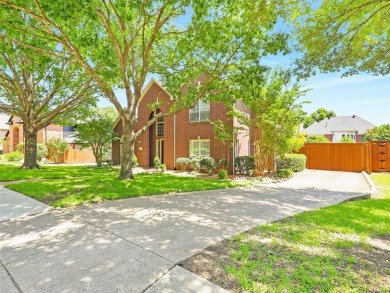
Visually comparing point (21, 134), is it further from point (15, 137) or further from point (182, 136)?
point (182, 136)

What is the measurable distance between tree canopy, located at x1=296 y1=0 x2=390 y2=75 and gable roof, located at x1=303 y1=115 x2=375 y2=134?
112 ft

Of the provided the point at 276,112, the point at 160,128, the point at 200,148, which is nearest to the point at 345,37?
the point at 276,112

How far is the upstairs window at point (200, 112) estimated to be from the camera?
18094mm

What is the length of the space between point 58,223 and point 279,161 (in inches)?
611

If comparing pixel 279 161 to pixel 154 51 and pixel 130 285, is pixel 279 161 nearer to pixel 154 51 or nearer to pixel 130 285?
pixel 154 51

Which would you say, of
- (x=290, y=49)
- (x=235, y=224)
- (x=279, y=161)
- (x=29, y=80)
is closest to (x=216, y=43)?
(x=290, y=49)

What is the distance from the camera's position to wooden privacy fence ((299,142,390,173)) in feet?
58.0

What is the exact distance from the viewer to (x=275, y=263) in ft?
11.6

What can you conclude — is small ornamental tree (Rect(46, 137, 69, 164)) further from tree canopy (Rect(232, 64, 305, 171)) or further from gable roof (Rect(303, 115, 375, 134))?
gable roof (Rect(303, 115, 375, 134))

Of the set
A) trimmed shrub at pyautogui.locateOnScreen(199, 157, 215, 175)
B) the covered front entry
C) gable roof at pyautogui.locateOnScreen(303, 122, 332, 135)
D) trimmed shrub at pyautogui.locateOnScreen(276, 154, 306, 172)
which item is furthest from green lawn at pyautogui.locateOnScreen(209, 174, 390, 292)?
gable roof at pyautogui.locateOnScreen(303, 122, 332, 135)

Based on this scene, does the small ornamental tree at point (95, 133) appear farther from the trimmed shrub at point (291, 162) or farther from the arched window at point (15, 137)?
the arched window at point (15, 137)

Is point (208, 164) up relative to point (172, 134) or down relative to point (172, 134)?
down

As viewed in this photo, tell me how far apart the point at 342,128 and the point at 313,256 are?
45119mm

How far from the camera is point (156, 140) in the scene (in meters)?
22.3
